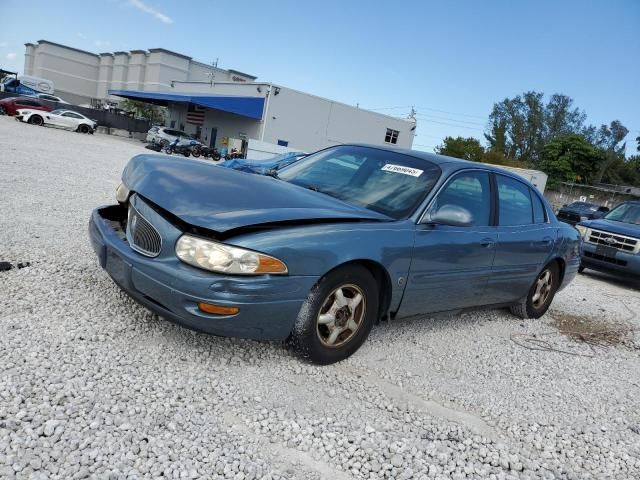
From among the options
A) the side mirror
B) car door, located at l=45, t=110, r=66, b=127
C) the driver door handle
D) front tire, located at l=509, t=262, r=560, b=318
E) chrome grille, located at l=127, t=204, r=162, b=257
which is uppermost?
the side mirror

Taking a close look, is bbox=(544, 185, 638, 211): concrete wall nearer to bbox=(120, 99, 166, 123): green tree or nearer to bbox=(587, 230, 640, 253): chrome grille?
bbox=(587, 230, 640, 253): chrome grille

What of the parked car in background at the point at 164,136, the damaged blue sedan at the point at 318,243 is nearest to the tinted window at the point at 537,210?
the damaged blue sedan at the point at 318,243

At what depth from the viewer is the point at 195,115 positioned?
43594 mm

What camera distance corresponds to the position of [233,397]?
2.97 metres

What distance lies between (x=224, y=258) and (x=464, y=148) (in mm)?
61243

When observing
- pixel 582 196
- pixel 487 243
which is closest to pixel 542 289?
pixel 487 243

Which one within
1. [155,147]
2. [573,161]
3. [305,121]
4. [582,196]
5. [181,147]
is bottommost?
[155,147]

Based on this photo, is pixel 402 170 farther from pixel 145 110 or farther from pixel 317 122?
pixel 145 110

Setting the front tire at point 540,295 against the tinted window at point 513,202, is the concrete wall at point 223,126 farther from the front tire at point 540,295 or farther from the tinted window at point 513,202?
the tinted window at point 513,202

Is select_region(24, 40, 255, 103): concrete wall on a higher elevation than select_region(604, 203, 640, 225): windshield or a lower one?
higher

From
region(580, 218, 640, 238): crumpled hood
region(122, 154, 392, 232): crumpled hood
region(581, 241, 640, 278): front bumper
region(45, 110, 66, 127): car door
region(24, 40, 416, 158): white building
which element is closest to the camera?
region(122, 154, 392, 232): crumpled hood

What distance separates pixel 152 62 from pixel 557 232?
7072cm

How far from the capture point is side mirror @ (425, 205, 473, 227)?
3.86m

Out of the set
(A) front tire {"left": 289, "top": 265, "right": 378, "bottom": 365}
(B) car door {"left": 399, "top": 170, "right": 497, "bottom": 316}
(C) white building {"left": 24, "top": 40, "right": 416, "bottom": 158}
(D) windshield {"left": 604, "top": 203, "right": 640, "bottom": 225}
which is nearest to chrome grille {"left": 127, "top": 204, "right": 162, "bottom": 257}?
(A) front tire {"left": 289, "top": 265, "right": 378, "bottom": 365}
